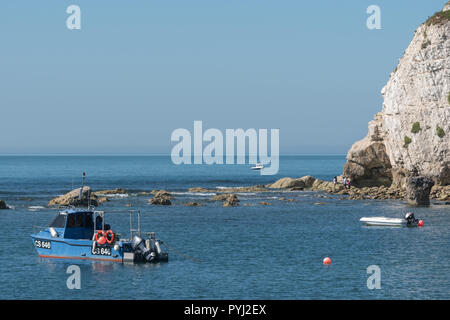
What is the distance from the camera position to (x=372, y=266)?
48.8 metres

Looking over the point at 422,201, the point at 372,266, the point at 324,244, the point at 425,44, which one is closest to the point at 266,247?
the point at 324,244

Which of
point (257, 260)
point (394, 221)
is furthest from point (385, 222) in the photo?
point (257, 260)

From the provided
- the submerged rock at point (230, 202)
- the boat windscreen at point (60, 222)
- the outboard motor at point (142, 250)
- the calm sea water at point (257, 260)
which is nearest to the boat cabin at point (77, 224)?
the boat windscreen at point (60, 222)

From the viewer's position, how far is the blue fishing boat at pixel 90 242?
49.2m

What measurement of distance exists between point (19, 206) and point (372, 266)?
201 ft

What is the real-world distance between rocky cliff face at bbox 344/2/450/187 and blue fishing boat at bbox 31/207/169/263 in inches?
2369

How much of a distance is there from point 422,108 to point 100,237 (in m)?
65.9

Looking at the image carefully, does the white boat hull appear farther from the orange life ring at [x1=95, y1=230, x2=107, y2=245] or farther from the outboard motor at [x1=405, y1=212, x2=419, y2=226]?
the orange life ring at [x1=95, y1=230, x2=107, y2=245]

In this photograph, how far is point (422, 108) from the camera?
10244 cm

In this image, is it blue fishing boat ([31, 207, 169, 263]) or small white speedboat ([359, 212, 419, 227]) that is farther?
small white speedboat ([359, 212, 419, 227])

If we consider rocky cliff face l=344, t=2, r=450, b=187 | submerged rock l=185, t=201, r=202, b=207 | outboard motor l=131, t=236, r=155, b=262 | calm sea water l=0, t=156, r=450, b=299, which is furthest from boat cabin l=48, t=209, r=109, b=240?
rocky cliff face l=344, t=2, r=450, b=187

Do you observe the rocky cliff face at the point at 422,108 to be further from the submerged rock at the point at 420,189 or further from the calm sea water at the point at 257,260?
the calm sea water at the point at 257,260

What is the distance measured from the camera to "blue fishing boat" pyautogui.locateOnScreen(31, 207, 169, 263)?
49.2 metres
